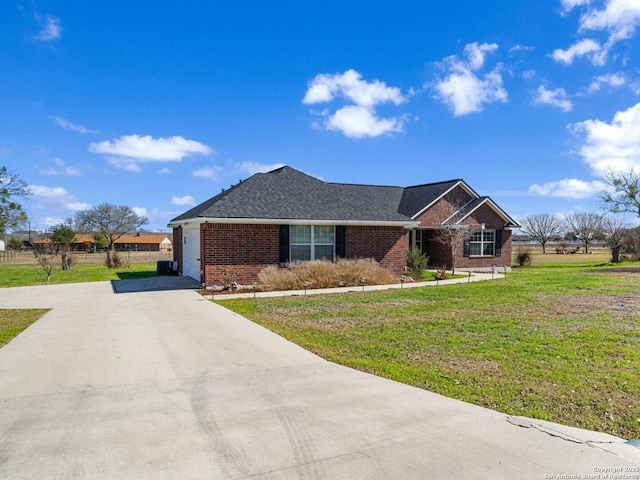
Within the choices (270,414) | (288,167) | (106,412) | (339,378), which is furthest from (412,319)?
(288,167)

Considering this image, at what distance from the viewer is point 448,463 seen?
3.54 m

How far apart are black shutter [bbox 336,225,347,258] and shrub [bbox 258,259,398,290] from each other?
0.85m

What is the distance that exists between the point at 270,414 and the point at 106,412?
1.76 metres

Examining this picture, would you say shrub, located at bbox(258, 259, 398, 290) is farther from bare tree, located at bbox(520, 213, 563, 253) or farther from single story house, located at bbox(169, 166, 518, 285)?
bare tree, located at bbox(520, 213, 563, 253)

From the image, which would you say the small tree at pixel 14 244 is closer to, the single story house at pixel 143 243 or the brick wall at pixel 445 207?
the single story house at pixel 143 243

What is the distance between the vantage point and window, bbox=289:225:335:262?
1706 centimetres

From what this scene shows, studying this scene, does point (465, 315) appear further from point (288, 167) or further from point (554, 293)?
point (288, 167)

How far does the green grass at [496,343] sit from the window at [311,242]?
387 centimetres

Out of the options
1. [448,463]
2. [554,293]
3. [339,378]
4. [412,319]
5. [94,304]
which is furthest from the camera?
[554,293]

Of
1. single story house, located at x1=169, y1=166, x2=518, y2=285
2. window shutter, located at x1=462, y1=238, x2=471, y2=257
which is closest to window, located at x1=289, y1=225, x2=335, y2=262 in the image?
single story house, located at x1=169, y1=166, x2=518, y2=285

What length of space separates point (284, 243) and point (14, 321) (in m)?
8.97

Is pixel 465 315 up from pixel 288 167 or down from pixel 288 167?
down

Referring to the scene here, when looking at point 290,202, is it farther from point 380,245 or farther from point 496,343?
point 496,343

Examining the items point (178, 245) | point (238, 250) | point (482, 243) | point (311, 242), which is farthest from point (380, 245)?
point (178, 245)
